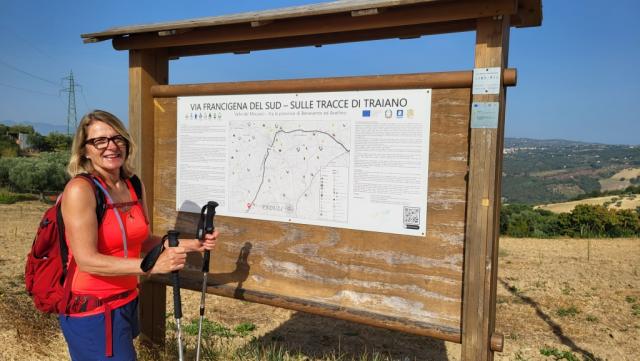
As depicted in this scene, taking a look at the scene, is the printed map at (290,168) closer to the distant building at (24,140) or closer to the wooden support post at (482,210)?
the wooden support post at (482,210)

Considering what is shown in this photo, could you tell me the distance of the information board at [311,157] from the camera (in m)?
2.98

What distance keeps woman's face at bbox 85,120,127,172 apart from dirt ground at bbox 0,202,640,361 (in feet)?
7.42

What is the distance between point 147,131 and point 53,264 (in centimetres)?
166

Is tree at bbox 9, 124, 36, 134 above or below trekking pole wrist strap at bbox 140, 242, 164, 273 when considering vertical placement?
above

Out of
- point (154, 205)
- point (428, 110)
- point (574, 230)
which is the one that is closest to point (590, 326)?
point (428, 110)

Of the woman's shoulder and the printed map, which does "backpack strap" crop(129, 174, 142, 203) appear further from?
the printed map

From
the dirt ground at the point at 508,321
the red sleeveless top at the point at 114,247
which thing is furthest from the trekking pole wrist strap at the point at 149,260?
the dirt ground at the point at 508,321

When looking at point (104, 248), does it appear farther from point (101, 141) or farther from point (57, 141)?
point (57, 141)

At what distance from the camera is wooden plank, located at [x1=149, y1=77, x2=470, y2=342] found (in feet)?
9.48

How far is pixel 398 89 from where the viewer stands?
9.78ft

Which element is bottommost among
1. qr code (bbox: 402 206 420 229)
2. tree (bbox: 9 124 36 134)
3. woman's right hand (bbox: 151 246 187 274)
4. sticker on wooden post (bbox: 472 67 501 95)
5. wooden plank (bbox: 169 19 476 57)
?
woman's right hand (bbox: 151 246 187 274)

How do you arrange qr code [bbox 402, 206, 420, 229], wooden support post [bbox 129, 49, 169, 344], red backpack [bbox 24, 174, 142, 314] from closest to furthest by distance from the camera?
red backpack [bbox 24, 174, 142, 314]
qr code [bbox 402, 206, 420, 229]
wooden support post [bbox 129, 49, 169, 344]

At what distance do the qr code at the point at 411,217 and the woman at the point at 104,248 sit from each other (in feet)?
3.99

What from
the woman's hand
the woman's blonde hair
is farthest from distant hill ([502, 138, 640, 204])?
the woman's blonde hair
